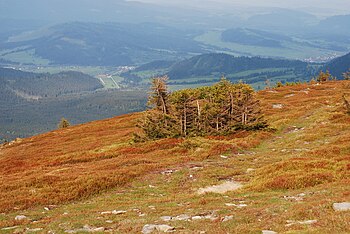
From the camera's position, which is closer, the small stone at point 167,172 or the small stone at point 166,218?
the small stone at point 166,218

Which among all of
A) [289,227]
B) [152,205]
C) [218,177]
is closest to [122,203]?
[152,205]

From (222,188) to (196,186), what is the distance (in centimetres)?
190

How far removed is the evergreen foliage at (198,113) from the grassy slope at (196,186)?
4.21 m

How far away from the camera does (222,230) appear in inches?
547

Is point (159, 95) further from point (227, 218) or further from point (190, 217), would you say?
point (227, 218)

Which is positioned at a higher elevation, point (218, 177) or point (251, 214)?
point (251, 214)

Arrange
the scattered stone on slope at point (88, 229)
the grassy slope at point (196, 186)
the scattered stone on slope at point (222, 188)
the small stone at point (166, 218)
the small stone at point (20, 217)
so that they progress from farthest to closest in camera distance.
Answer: the scattered stone on slope at point (222, 188)
the small stone at point (20, 217)
the small stone at point (166, 218)
the scattered stone on slope at point (88, 229)
the grassy slope at point (196, 186)

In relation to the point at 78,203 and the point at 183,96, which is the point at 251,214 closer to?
the point at 78,203

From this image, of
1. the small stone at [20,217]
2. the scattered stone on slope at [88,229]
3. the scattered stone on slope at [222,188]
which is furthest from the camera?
the scattered stone on slope at [222,188]

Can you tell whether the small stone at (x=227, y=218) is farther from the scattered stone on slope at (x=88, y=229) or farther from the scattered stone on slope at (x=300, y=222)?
the scattered stone on slope at (x=88, y=229)

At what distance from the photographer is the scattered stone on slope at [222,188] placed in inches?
960

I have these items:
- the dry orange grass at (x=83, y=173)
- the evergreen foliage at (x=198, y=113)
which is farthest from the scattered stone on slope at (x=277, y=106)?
the dry orange grass at (x=83, y=173)

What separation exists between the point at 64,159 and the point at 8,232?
91.0 feet

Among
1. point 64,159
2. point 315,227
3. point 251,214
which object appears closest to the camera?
point 315,227
